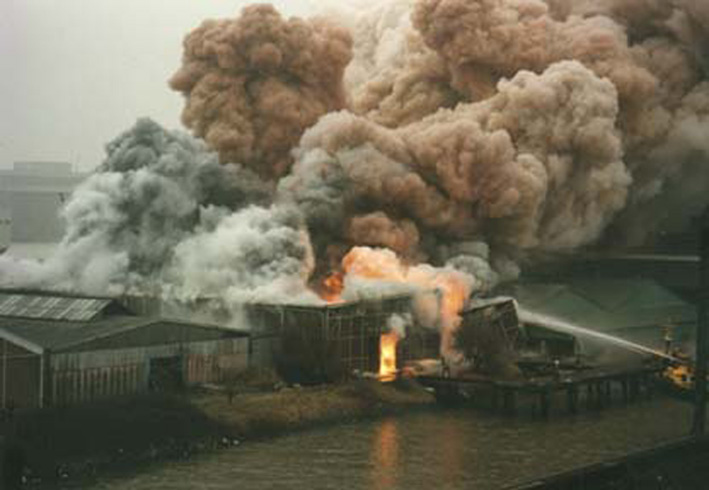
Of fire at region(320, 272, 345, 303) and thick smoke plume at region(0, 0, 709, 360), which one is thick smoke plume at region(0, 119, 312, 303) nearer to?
thick smoke plume at region(0, 0, 709, 360)

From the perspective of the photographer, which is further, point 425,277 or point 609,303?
point 609,303

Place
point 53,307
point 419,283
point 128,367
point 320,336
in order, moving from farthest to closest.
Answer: point 419,283 → point 320,336 → point 53,307 → point 128,367

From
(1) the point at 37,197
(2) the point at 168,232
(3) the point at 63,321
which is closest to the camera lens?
(3) the point at 63,321

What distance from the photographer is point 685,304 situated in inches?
2311

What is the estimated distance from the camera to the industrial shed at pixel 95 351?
33812 millimetres

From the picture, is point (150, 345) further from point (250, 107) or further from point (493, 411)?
point (250, 107)

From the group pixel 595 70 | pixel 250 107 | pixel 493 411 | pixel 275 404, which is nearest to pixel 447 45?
pixel 595 70

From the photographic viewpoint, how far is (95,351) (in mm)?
35094

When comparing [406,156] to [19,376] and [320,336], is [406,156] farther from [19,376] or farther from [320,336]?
[19,376]

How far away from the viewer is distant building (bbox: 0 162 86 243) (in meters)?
56.3

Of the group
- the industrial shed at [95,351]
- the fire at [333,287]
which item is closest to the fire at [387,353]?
the fire at [333,287]

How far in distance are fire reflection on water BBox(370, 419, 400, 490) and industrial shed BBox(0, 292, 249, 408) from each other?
5531 millimetres

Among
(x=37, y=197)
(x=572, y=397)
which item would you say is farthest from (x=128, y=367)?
(x=37, y=197)

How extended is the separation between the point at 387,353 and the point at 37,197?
24023mm
